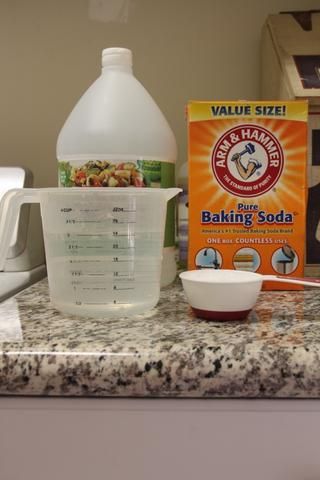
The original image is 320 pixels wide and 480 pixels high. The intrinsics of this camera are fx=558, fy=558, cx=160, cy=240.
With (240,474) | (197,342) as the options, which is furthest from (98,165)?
(240,474)

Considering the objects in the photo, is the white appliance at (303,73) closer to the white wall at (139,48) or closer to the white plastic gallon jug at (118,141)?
the white wall at (139,48)

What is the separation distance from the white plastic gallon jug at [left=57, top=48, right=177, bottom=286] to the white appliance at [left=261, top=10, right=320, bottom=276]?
20cm

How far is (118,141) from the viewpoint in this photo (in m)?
0.73

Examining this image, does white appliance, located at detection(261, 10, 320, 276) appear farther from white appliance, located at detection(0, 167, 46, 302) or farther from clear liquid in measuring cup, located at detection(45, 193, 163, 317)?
white appliance, located at detection(0, 167, 46, 302)

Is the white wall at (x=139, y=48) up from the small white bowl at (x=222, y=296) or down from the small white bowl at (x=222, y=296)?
up

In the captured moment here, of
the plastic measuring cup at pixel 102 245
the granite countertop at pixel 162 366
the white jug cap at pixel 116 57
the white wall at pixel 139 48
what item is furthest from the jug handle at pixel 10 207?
the white wall at pixel 139 48

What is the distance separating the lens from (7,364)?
0.47 m

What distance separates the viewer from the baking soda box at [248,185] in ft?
2.40

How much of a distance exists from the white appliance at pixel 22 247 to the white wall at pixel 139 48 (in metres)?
0.23

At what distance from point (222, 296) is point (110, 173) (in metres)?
0.24

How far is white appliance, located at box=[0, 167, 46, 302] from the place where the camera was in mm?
848

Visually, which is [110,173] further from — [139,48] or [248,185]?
[139,48]

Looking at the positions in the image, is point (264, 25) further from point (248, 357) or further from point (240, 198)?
point (248, 357)

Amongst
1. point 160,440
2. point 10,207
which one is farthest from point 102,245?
point 160,440
